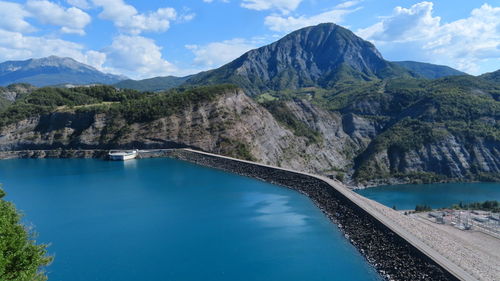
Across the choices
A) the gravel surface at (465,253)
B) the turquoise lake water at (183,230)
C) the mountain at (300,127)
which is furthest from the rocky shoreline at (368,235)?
the mountain at (300,127)

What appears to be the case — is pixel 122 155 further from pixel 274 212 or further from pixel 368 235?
pixel 368 235

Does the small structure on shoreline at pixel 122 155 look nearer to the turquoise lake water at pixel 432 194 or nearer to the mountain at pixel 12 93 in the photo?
the turquoise lake water at pixel 432 194

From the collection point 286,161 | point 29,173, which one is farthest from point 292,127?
point 29,173

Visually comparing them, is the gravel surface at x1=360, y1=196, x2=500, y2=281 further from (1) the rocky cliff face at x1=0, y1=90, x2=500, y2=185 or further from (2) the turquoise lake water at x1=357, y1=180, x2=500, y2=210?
(2) the turquoise lake water at x1=357, y1=180, x2=500, y2=210

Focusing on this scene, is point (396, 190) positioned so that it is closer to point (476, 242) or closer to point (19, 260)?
point (476, 242)

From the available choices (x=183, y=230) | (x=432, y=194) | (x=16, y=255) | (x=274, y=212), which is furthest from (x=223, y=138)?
(x=432, y=194)

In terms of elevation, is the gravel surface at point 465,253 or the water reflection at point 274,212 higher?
the water reflection at point 274,212
